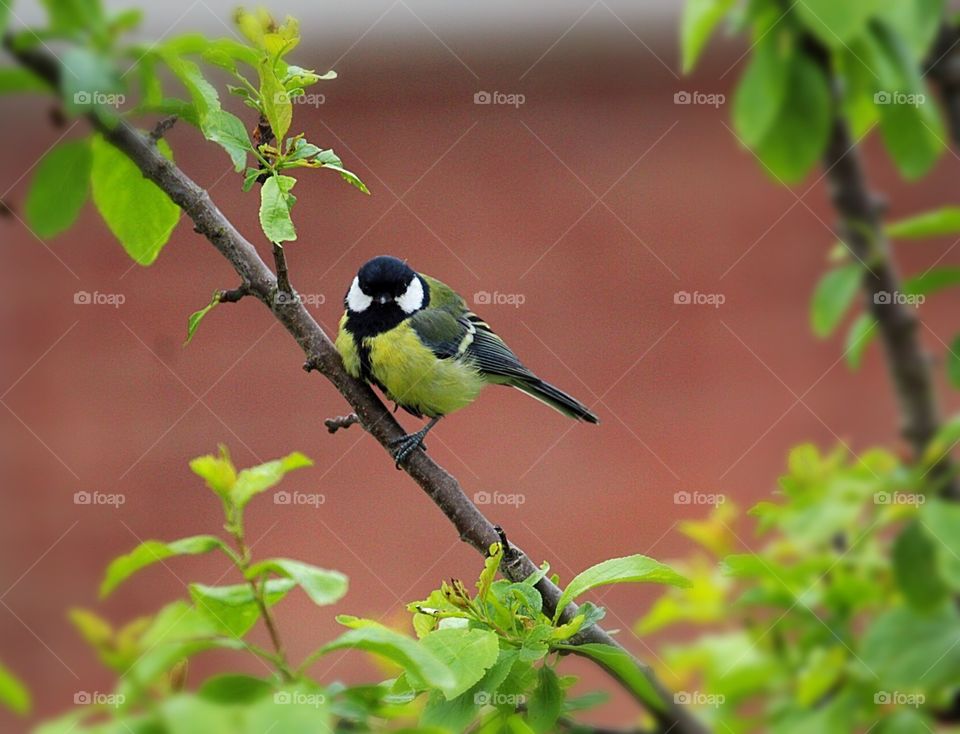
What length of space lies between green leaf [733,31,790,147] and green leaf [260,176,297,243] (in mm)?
408

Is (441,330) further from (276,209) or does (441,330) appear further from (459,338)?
(276,209)

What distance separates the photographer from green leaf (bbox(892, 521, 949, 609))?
3.32 ft

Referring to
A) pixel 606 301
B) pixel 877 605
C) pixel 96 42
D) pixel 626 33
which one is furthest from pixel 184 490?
pixel 96 42

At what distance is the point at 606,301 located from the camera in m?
2.80

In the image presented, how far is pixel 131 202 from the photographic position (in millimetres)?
802

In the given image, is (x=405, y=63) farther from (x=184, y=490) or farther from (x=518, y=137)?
(x=184, y=490)

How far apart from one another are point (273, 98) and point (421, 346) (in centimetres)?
93

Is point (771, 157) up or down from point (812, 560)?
up

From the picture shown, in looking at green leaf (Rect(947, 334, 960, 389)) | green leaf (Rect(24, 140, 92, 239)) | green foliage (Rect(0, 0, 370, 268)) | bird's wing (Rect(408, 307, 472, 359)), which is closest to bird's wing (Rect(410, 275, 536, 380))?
bird's wing (Rect(408, 307, 472, 359))

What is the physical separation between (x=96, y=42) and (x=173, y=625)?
31 centimetres

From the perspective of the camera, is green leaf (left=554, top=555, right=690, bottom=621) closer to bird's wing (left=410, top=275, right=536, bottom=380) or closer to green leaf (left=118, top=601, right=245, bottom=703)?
green leaf (left=118, top=601, right=245, bottom=703)

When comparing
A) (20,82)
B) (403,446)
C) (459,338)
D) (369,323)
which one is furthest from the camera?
(459,338)

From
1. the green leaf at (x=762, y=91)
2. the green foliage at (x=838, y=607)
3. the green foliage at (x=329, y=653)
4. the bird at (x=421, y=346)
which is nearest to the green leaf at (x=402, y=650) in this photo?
the green foliage at (x=329, y=653)

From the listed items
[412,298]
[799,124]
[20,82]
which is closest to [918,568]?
[799,124]
